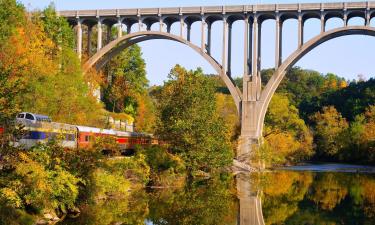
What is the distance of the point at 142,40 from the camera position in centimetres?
6128

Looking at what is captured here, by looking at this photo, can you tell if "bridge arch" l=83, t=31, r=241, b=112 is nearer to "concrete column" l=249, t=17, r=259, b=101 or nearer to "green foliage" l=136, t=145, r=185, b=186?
"concrete column" l=249, t=17, r=259, b=101

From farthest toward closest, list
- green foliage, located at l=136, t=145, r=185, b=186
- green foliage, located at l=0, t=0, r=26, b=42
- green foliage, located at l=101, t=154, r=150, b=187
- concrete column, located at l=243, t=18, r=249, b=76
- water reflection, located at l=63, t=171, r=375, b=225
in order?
concrete column, located at l=243, t=18, r=249, b=76 < green foliage, located at l=0, t=0, r=26, b=42 < green foliage, located at l=136, t=145, r=185, b=186 < green foliage, located at l=101, t=154, r=150, b=187 < water reflection, located at l=63, t=171, r=375, b=225

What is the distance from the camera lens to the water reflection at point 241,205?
85.3 feet

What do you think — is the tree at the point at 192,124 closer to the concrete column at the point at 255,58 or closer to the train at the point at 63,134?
the train at the point at 63,134

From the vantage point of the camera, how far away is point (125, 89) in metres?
67.2

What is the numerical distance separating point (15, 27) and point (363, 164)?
45.3 metres

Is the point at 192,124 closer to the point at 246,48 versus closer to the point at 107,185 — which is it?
the point at 107,185

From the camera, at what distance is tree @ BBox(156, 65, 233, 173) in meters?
42.2

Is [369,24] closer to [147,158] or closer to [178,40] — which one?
[178,40]

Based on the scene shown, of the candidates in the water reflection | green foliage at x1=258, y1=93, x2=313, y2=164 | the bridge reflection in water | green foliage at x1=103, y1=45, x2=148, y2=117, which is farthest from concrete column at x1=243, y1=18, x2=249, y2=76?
green foliage at x1=103, y1=45, x2=148, y2=117

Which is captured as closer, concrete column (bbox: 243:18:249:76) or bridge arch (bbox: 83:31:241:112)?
concrete column (bbox: 243:18:249:76)

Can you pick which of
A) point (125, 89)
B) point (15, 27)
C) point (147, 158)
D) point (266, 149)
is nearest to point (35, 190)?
point (147, 158)

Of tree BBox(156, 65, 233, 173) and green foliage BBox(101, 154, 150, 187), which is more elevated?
tree BBox(156, 65, 233, 173)

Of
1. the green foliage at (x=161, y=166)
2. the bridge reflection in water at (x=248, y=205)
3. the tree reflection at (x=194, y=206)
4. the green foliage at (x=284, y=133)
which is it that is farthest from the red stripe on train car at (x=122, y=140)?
the green foliage at (x=284, y=133)
